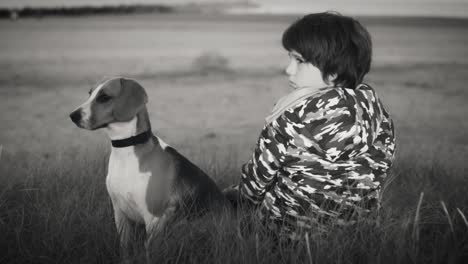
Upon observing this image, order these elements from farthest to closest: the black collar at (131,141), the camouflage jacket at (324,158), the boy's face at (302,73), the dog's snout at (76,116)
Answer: the black collar at (131,141) → the dog's snout at (76,116) → the boy's face at (302,73) → the camouflage jacket at (324,158)

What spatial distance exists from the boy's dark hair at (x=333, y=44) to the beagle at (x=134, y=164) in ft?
3.50

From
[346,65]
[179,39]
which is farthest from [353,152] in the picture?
[179,39]

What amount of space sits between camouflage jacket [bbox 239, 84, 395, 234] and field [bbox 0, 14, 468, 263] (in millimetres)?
156

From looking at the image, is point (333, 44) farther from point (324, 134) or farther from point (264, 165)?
point (264, 165)

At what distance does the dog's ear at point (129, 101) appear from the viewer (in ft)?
7.83

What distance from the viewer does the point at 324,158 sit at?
2.18 metres

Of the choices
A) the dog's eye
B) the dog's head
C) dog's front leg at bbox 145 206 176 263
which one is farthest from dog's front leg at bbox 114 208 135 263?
the dog's eye

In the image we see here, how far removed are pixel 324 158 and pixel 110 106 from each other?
1.36 metres

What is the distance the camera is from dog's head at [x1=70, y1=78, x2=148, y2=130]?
7.72 ft

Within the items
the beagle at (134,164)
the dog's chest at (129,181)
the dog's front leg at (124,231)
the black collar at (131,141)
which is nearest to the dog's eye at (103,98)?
the beagle at (134,164)

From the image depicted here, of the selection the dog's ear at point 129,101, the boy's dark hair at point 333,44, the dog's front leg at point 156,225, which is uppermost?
the boy's dark hair at point 333,44

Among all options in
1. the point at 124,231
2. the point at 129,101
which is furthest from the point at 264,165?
the point at 124,231

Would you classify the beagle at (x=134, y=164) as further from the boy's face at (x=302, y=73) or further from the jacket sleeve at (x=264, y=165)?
the boy's face at (x=302, y=73)

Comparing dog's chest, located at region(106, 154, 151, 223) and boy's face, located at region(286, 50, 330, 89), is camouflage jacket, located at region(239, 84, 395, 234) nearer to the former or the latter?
boy's face, located at region(286, 50, 330, 89)
